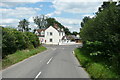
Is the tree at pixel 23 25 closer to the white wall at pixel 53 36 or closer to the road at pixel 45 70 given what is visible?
the white wall at pixel 53 36

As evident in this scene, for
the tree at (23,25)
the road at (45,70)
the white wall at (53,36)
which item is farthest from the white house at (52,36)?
the road at (45,70)

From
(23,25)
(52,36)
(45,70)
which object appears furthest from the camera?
(23,25)

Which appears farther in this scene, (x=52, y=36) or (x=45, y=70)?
(x=52, y=36)

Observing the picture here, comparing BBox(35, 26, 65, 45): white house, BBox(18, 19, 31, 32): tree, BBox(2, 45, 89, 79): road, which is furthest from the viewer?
BBox(18, 19, 31, 32): tree

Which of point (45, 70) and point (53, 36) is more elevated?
point (53, 36)

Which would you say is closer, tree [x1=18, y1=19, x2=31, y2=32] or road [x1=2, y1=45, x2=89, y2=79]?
road [x1=2, y1=45, x2=89, y2=79]

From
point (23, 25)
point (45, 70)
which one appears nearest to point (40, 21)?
point (23, 25)

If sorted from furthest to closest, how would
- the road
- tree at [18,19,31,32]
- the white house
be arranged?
tree at [18,19,31,32], the white house, the road

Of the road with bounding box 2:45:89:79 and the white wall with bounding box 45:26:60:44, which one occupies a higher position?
the white wall with bounding box 45:26:60:44

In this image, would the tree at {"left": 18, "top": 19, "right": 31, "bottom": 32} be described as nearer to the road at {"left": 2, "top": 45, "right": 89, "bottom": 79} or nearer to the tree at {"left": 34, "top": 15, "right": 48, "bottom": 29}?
the tree at {"left": 34, "top": 15, "right": 48, "bottom": 29}

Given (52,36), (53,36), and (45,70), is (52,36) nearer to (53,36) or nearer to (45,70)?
(53,36)

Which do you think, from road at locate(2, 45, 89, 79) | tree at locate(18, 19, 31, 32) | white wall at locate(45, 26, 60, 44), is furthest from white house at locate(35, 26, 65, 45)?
road at locate(2, 45, 89, 79)

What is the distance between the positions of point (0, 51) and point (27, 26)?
102002mm

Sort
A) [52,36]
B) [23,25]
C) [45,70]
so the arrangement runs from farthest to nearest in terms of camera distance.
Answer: [23,25] < [52,36] < [45,70]
